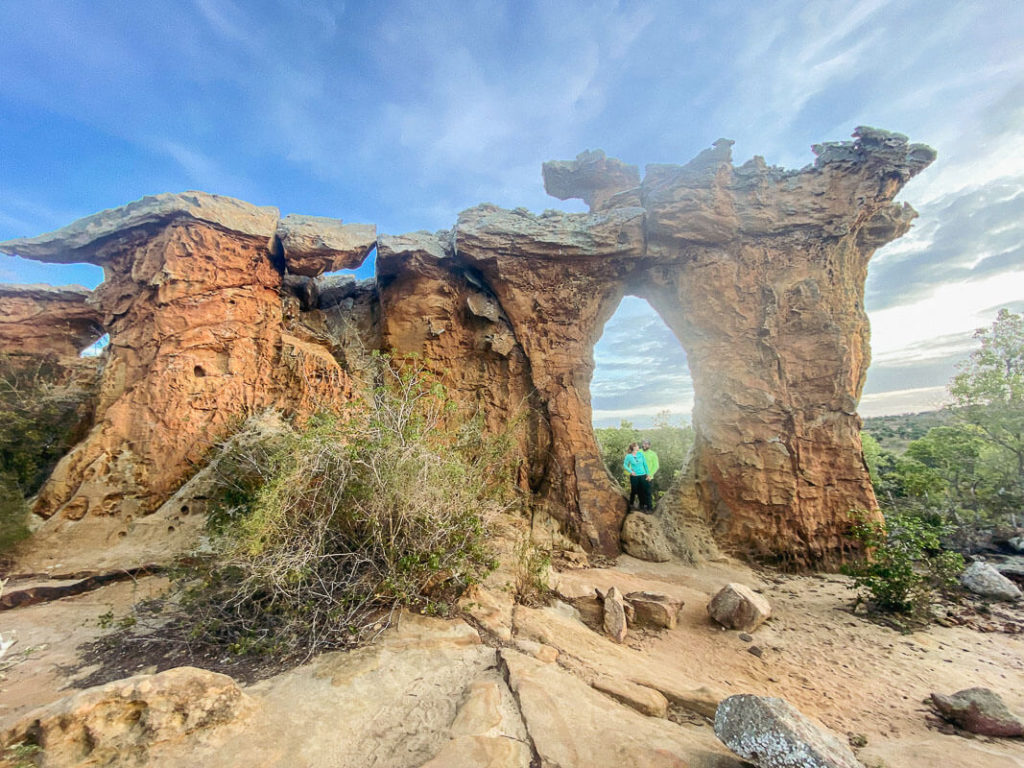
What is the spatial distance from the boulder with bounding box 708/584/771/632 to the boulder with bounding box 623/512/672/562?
2.57 meters

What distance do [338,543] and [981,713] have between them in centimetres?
548

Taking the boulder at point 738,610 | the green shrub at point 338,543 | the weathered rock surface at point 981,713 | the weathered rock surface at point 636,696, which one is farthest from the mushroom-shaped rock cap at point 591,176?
the weathered rock surface at point 636,696

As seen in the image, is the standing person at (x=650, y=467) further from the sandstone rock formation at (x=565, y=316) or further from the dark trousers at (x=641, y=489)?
the sandstone rock formation at (x=565, y=316)

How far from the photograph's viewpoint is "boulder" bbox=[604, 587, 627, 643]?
4.75 m

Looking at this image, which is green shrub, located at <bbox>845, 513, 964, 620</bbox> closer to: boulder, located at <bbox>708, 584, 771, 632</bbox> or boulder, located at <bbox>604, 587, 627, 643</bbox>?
boulder, located at <bbox>708, 584, 771, 632</bbox>

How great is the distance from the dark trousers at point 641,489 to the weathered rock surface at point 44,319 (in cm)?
1194

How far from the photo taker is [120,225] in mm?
7426

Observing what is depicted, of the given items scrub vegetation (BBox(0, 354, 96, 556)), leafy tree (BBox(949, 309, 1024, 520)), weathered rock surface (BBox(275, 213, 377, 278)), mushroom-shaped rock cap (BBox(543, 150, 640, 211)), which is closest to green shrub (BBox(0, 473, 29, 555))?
scrub vegetation (BBox(0, 354, 96, 556))

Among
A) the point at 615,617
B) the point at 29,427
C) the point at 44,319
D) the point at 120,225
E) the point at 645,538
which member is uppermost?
the point at 120,225

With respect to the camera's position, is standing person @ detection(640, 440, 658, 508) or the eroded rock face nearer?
the eroded rock face

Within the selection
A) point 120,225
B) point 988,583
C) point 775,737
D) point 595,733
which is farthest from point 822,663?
point 120,225

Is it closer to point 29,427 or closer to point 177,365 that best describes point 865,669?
point 177,365

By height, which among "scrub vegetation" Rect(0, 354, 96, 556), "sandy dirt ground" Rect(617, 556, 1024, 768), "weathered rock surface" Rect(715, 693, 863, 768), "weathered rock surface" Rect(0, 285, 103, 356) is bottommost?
"sandy dirt ground" Rect(617, 556, 1024, 768)

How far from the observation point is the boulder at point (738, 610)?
523 centimetres
